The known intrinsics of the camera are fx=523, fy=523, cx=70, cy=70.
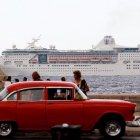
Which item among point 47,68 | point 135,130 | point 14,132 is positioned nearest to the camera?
point 14,132

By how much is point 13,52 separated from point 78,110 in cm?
12770

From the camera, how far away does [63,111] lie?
10141mm

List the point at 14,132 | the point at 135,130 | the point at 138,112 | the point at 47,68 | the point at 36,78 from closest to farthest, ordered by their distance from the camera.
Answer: the point at 14,132 → the point at 135,130 → the point at 36,78 → the point at 138,112 → the point at 47,68

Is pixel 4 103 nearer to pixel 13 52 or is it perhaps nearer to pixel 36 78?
pixel 36 78

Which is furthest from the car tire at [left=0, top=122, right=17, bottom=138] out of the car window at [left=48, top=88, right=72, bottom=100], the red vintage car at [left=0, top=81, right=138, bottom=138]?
the car window at [left=48, top=88, right=72, bottom=100]

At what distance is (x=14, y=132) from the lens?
1015 centimetres

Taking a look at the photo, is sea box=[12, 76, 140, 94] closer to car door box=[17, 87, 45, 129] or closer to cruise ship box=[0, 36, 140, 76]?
cruise ship box=[0, 36, 140, 76]

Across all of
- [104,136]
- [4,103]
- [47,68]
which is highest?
[47,68]

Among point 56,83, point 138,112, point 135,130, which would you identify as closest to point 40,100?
point 56,83

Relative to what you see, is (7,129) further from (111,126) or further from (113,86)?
(113,86)

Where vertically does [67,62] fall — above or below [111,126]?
above

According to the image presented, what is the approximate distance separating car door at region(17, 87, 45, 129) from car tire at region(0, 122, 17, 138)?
14 centimetres

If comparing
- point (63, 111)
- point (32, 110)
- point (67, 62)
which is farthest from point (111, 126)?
point (67, 62)

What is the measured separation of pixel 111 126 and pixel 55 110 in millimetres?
1148
